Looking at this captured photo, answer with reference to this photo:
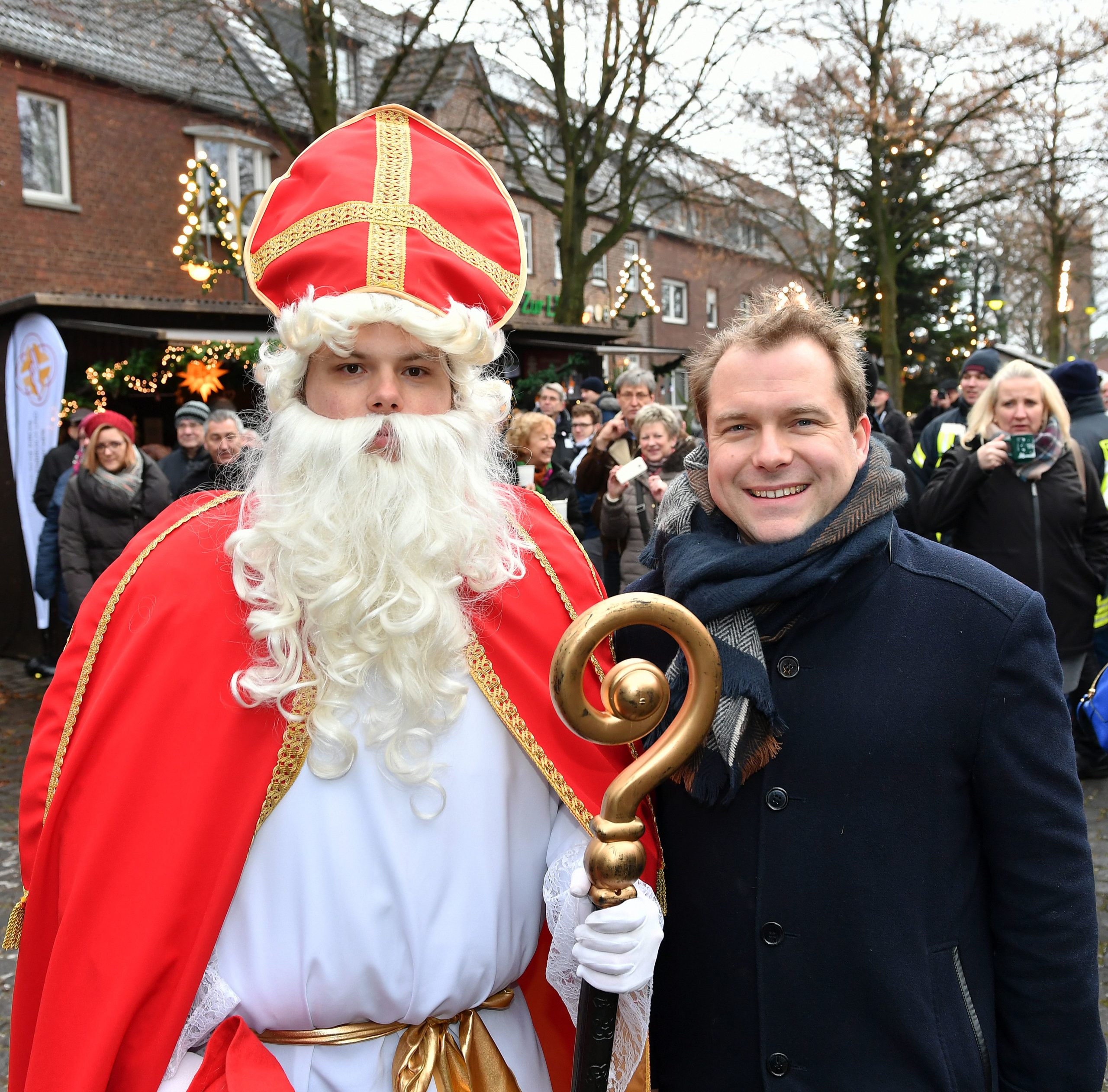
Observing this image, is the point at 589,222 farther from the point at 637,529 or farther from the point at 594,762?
the point at 594,762

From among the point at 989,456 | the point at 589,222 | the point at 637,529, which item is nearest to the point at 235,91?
the point at 589,222

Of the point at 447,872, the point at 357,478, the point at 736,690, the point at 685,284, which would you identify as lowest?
the point at 447,872

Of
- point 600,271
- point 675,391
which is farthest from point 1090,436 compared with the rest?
point 675,391

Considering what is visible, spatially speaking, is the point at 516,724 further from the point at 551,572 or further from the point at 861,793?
the point at 861,793

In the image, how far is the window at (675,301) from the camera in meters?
32.4

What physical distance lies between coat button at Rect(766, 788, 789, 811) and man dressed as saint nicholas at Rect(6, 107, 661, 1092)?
27cm

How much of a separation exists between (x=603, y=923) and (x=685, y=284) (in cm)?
3307

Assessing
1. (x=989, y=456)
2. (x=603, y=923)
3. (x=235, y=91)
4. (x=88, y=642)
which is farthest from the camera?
(x=235, y=91)

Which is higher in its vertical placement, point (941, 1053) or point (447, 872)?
point (447, 872)

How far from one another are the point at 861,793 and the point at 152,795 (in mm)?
1199

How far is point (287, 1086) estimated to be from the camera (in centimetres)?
168

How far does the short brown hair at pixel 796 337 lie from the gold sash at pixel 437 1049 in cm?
120

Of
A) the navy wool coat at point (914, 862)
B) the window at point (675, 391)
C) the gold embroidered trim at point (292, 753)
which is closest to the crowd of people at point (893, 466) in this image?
the gold embroidered trim at point (292, 753)

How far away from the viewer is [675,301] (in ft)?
109
